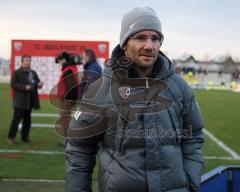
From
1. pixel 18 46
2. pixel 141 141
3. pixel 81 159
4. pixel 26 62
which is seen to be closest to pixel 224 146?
pixel 26 62

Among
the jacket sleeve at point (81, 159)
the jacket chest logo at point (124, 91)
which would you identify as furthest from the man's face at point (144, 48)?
the jacket sleeve at point (81, 159)

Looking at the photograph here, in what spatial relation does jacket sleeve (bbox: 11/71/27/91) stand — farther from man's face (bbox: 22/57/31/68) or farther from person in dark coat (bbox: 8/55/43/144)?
man's face (bbox: 22/57/31/68)

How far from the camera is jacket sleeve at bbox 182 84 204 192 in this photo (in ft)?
8.73

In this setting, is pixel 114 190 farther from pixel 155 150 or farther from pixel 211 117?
pixel 211 117

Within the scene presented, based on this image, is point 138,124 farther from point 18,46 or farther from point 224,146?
point 18,46

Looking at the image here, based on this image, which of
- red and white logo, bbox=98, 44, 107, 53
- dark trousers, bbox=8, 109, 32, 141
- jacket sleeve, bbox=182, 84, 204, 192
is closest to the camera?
jacket sleeve, bbox=182, 84, 204, 192

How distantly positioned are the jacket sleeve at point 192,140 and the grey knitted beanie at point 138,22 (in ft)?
1.37

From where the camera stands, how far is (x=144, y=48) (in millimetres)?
2516

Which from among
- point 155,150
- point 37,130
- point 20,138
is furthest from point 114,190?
point 37,130

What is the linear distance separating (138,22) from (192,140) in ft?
2.58

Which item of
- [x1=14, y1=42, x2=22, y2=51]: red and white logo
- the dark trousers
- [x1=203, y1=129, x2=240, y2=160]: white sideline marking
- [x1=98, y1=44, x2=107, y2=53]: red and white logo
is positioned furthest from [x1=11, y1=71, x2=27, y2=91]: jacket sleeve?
[x1=14, y1=42, x2=22, y2=51]: red and white logo

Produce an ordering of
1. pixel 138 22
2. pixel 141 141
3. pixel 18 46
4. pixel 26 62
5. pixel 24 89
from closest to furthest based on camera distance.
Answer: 1. pixel 141 141
2. pixel 138 22
3. pixel 24 89
4. pixel 26 62
5. pixel 18 46

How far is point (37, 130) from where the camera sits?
38.4 ft

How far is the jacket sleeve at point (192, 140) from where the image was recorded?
2662 millimetres
